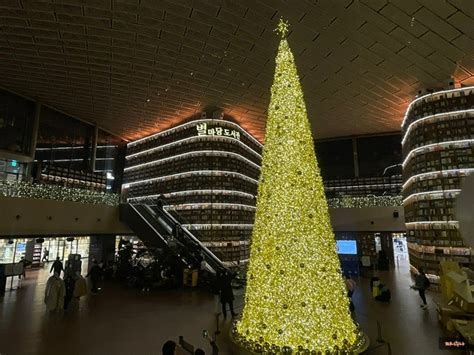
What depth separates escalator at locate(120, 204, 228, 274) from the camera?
10.9 meters

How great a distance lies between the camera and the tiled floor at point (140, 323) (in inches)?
199

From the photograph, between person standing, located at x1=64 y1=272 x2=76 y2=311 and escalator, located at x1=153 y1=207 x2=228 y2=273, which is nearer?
person standing, located at x1=64 y1=272 x2=76 y2=311

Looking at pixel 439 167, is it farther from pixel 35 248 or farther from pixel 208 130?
pixel 35 248

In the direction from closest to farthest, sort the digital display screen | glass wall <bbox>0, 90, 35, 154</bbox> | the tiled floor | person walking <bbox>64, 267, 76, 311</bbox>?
the tiled floor < person walking <bbox>64, 267, 76, 311</bbox> < the digital display screen < glass wall <bbox>0, 90, 35, 154</bbox>

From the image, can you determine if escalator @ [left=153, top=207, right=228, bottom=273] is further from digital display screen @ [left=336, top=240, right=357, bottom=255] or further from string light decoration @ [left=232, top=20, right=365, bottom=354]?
string light decoration @ [left=232, top=20, right=365, bottom=354]

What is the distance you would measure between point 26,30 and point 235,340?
403 inches

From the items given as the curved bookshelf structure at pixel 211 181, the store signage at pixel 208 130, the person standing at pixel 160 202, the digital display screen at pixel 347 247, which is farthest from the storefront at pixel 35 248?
the digital display screen at pixel 347 247

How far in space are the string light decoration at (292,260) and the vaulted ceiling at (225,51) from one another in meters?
5.05

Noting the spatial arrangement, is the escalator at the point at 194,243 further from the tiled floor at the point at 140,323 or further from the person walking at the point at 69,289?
the person walking at the point at 69,289

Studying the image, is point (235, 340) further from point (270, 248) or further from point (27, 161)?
point (27, 161)

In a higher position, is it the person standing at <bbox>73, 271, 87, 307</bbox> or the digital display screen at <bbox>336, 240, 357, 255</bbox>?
the digital display screen at <bbox>336, 240, 357, 255</bbox>

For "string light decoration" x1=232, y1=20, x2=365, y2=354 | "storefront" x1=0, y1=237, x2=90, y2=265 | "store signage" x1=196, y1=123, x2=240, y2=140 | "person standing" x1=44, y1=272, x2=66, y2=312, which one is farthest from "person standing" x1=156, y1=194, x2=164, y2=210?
"string light decoration" x1=232, y1=20, x2=365, y2=354

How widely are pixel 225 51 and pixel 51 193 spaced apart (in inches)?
348

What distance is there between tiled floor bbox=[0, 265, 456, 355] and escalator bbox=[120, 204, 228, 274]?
5.20ft
